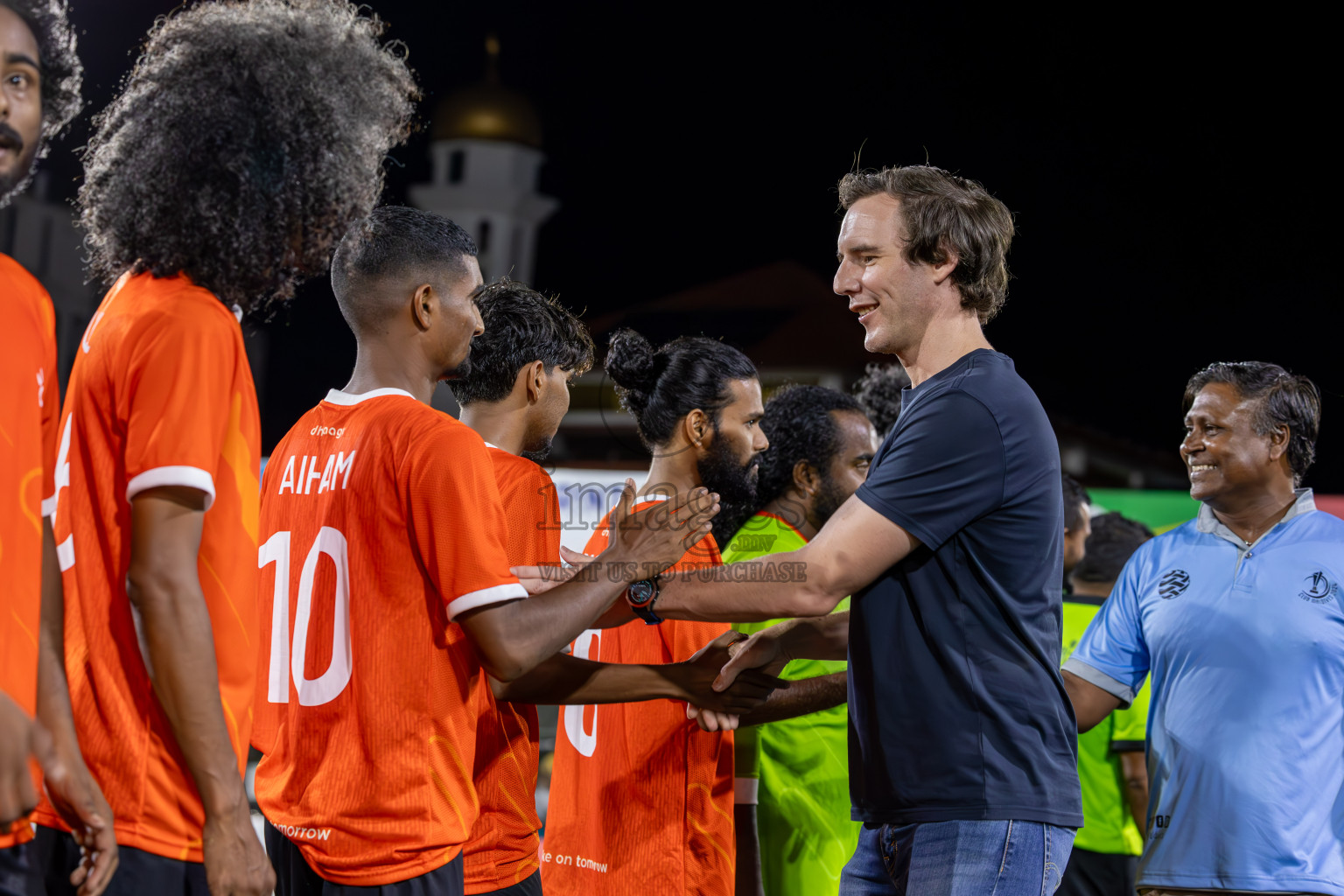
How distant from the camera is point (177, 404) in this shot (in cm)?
153

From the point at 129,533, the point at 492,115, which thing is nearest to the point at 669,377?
the point at 129,533

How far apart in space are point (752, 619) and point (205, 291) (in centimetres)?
125

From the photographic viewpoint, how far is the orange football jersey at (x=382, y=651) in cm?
193

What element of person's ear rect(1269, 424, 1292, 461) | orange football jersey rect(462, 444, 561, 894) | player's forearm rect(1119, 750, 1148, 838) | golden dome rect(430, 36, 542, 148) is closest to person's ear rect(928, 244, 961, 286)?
orange football jersey rect(462, 444, 561, 894)

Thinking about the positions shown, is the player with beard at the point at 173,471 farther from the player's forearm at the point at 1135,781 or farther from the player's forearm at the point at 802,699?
the player's forearm at the point at 1135,781

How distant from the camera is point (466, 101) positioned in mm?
39531

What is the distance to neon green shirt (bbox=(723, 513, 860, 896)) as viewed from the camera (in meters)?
3.27

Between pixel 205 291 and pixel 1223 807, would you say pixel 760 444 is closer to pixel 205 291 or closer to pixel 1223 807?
pixel 1223 807

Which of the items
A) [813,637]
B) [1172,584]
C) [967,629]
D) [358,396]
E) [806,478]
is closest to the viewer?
[967,629]

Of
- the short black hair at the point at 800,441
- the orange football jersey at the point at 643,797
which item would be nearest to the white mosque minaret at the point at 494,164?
the short black hair at the point at 800,441

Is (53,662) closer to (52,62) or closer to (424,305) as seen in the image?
(52,62)

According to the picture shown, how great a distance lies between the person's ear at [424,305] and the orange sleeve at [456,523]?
360 millimetres

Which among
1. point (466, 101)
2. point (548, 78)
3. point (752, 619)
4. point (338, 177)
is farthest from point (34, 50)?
point (466, 101)

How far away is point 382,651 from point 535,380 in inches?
45.2
